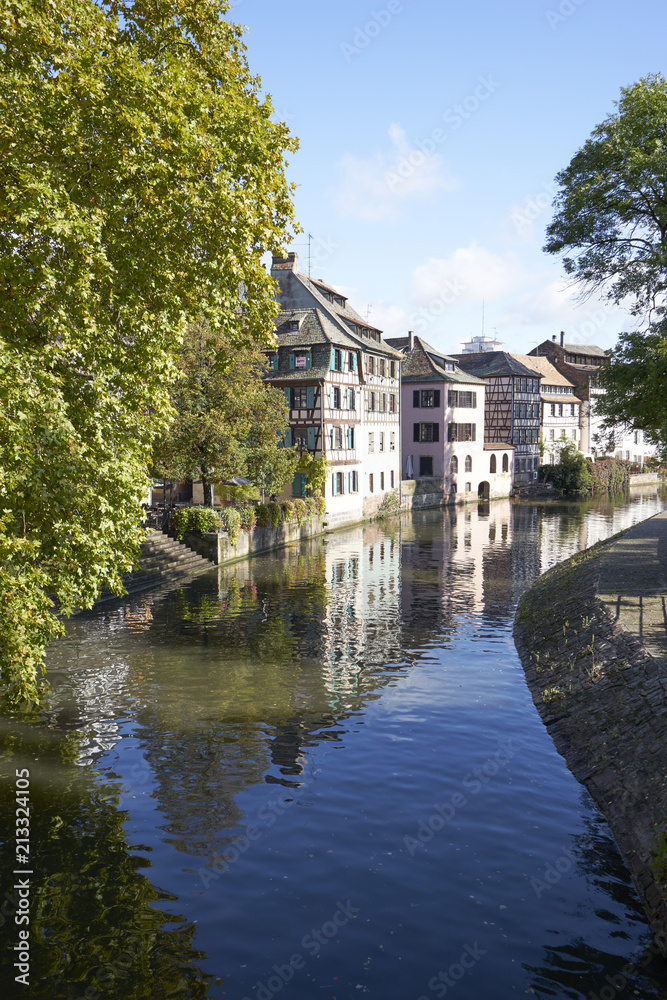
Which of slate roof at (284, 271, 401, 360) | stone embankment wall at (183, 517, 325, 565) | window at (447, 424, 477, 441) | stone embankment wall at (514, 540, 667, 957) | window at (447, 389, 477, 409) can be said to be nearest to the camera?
stone embankment wall at (514, 540, 667, 957)

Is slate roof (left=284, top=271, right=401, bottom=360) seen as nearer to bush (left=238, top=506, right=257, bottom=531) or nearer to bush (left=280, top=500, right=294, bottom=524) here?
bush (left=280, top=500, right=294, bottom=524)

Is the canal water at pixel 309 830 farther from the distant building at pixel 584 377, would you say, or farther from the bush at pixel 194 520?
the distant building at pixel 584 377

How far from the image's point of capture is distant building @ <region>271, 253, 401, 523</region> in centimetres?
4975

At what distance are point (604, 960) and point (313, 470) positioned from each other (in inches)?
1587

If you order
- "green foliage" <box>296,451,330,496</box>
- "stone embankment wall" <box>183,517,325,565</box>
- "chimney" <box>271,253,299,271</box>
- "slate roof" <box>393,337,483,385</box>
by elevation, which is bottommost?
"stone embankment wall" <box>183,517,325,565</box>

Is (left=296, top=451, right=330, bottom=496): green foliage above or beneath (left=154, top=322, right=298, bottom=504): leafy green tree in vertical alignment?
beneath

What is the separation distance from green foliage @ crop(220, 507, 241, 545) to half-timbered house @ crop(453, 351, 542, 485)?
165 feet

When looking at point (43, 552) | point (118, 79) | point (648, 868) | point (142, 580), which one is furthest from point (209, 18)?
point (142, 580)

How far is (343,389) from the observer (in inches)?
2058

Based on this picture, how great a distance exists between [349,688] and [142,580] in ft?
50.4

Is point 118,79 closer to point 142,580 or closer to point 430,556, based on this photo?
point 142,580

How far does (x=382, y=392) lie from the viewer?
61.1m

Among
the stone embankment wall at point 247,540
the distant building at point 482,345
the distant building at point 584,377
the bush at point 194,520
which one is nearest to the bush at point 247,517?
the stone embankment wall at point 247,540

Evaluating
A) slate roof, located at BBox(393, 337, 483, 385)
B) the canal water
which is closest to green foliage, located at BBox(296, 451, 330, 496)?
the canal water
